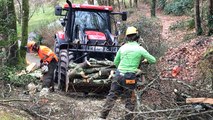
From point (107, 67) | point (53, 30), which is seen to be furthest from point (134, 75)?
point (53, 30)

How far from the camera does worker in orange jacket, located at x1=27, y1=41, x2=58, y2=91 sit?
10.1m

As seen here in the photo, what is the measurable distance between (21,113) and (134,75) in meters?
2.12

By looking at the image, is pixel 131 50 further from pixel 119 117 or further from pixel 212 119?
pixel 212 119

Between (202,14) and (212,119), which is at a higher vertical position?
(202,14)

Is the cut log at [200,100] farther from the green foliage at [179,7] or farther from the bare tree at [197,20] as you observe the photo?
the green foliage at [179,7]

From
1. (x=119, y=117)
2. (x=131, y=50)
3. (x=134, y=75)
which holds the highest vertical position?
(x=131, y=50)

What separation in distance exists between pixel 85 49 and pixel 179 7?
17.9 metres

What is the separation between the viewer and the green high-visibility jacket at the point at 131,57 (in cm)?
718

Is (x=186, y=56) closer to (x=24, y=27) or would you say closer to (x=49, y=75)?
(x=49, y=75)

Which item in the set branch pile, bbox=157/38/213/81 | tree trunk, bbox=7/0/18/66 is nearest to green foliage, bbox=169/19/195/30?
branch pile, bbox=157/38/213/81

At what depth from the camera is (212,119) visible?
5.60 metres

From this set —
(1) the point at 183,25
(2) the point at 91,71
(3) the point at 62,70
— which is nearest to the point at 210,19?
(1) the point at 183,25

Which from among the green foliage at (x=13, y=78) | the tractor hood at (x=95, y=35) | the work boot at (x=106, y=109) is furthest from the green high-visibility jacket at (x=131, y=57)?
the green foliage at (x=13, y=78)

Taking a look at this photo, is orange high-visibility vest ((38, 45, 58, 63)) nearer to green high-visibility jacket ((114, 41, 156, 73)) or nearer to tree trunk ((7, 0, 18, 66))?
tree trunk ((7, 0, 18, 66))
